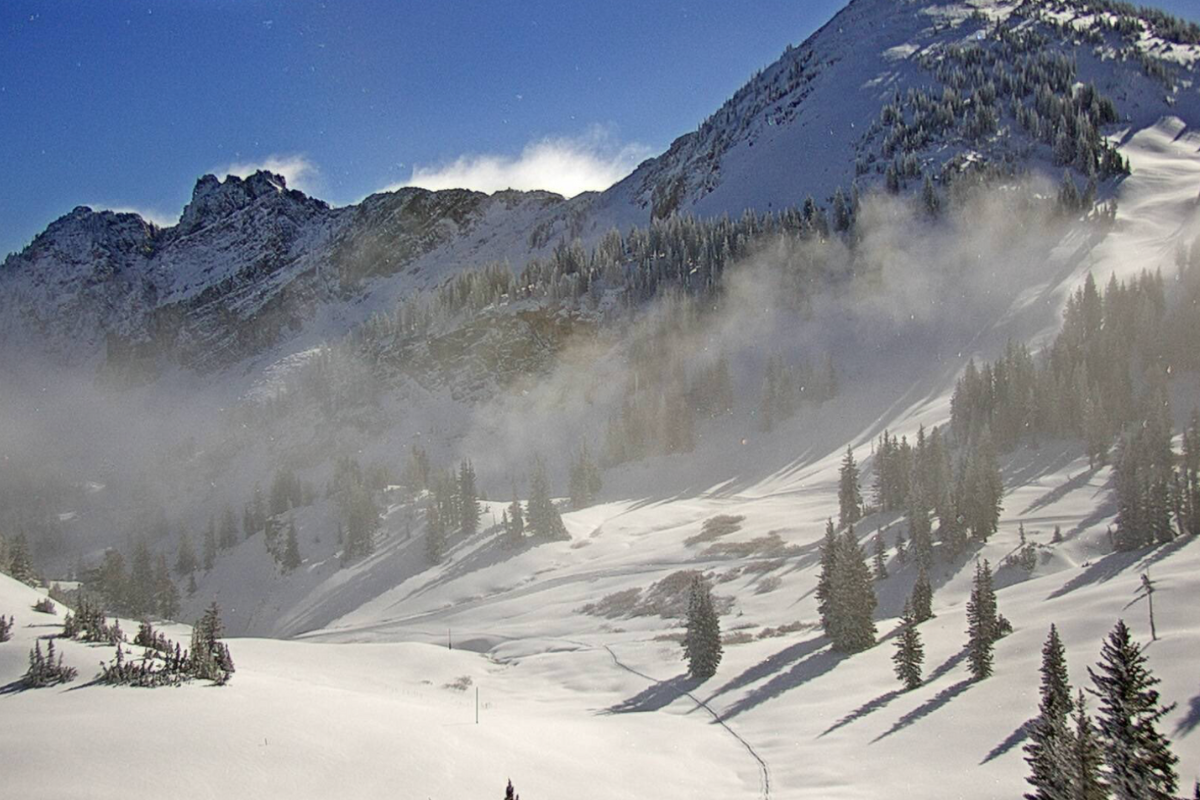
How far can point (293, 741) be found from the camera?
2473cm

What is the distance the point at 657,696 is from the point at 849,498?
4810 centimetres

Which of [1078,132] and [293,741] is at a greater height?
[1078,132]

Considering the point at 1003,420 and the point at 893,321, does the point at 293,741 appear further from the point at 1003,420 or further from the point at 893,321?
the point at 893,321

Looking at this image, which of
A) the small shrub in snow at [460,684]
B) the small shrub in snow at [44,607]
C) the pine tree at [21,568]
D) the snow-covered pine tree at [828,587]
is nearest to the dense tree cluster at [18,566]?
the pine tree at [21,568]

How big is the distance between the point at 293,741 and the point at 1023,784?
2198 centimetres

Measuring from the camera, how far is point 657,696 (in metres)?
45.2

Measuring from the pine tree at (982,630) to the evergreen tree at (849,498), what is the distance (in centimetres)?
4662

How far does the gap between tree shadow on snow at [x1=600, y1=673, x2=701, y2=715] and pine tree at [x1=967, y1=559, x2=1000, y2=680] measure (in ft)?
50.7

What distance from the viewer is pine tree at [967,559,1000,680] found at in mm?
34875

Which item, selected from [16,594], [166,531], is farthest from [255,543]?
[16,594]

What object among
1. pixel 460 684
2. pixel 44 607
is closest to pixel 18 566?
pixel 44 607

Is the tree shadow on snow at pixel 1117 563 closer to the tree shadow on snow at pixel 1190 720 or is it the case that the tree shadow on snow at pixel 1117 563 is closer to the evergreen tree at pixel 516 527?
the tree shadow on snow at pixel 1190 720

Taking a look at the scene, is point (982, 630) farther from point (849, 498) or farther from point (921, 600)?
point (849, 498)

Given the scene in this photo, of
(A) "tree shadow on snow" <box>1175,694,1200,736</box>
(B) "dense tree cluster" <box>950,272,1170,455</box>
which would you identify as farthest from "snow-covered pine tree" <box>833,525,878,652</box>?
(B) "dense tree cluster" <box>950,272,1170,455</box>
